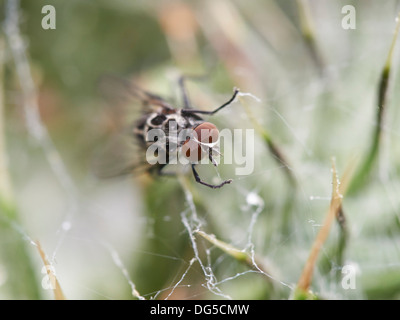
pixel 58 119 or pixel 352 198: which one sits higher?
pixel 58 119

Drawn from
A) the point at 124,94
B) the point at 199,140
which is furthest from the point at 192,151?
the point at 124,94

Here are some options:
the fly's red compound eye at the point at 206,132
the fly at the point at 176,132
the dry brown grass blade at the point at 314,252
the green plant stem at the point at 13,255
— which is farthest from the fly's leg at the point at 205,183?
the green plant stem at the point at 13,255

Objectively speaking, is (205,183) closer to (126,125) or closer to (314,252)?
(314,252)

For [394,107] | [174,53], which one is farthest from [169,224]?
[174,53]

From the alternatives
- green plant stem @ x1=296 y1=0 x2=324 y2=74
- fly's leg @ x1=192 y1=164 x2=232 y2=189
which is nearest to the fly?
fly's leg @ x1=192 y1=164 x2=232 y2=189

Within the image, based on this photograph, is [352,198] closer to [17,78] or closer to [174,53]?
[174,53]

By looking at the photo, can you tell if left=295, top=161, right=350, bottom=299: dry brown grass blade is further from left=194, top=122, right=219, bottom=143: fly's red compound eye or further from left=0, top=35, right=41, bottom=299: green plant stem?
left=0, top=35, right=41, bottom=299: green plant stem
